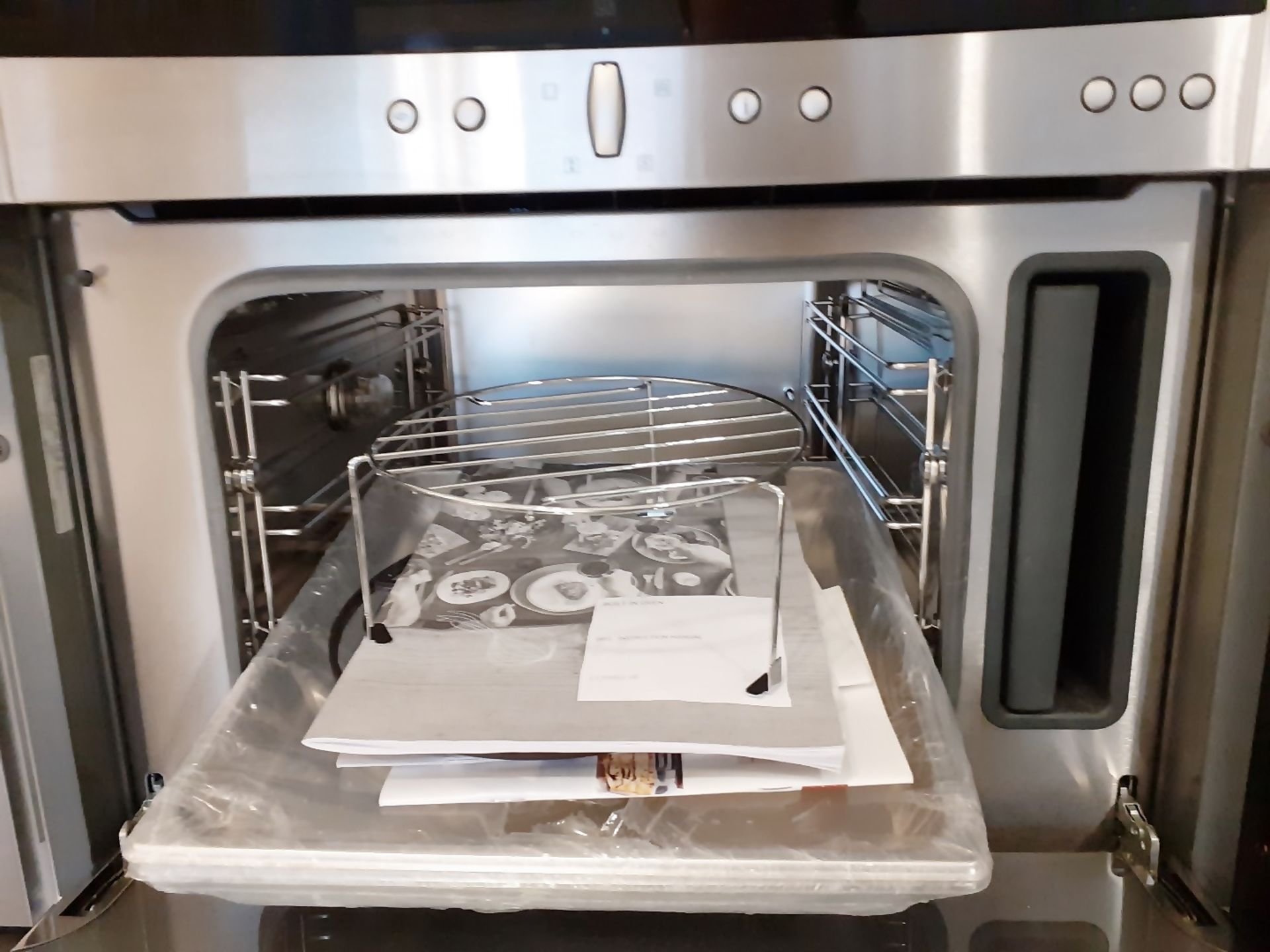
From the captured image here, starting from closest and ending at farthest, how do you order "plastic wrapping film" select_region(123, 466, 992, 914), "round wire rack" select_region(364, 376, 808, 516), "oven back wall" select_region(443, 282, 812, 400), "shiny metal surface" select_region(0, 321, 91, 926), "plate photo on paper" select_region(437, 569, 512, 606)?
"plastic wrapping film" select_region(123, 466, 992, 914)
"shiny metal surface" select_region(0, 321, 91, 926)
"plate photo on paper" select_region(437, 569, 512, 606)
"round wire rack" select_region(364, 376, 808, 516)
"oven back wall" select_region(443, 282, 812, 400)

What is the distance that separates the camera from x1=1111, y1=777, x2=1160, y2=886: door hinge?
2.02 feet

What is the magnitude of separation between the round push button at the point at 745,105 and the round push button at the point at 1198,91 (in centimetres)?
23

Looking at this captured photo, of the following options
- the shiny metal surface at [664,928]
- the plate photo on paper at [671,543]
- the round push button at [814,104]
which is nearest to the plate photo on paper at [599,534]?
the plate photo on paper at [671,543]

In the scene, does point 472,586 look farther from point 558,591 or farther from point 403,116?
point 403,116

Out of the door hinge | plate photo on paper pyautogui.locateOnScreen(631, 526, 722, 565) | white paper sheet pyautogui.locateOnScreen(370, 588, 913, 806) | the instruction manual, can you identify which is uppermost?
plate photo on paper pyautogui.locateOnScreen(631, 526, 722, 565)

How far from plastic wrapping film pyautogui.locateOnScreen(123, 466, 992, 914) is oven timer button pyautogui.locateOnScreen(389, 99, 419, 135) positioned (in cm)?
38

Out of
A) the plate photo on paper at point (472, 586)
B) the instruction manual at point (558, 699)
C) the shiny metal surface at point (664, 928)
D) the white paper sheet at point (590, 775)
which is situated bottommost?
the shiny metal surface at point (664, 928)

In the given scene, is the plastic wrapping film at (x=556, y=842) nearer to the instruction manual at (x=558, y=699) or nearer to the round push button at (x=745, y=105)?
the instruction manual at (x=558, y=699)

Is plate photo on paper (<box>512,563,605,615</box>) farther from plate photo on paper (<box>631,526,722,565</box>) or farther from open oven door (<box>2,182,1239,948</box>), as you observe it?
open oven door (<box>2,182,1239,948</box>)

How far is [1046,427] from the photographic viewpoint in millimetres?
586

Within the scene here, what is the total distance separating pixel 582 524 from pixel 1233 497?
492 mm

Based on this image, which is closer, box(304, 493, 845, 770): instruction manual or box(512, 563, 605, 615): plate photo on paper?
box(304, 493, 845, 770): instruction manual

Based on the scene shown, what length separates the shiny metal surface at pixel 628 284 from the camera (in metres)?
0.56

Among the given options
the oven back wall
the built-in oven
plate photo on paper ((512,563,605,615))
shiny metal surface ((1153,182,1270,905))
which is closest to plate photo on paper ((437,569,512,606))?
plate photo on paper ((512,563,605,615))
